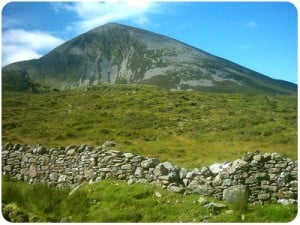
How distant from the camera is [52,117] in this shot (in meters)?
34.1

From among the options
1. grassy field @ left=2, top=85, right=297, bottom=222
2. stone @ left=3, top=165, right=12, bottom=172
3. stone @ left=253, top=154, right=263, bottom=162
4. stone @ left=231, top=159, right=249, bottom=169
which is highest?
stone @ left=253, top=154, right=263, bottom=162

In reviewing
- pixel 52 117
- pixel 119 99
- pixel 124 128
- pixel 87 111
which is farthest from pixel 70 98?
pixel 124 128

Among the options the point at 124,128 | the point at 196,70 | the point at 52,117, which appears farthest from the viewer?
the point at 196,70

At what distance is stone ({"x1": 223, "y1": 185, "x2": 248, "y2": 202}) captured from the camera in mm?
10500

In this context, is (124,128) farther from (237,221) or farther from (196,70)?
(196,70)

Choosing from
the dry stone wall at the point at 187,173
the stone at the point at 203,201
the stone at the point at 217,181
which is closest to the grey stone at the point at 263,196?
the dry stone wall at the point at 187,173

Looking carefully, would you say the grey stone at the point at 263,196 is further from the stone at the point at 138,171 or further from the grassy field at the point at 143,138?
the stone at the point at 138,171

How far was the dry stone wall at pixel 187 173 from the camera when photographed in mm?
10812

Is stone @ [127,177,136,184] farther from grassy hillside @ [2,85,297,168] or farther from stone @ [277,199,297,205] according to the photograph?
grassy hillside @ [2,85,297,168]

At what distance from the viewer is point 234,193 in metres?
10.6

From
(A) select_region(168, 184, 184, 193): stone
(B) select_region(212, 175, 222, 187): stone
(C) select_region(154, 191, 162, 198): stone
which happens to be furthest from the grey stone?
(C) select_region(154, 191, 162, 198): stone

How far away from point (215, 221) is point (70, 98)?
130 feet

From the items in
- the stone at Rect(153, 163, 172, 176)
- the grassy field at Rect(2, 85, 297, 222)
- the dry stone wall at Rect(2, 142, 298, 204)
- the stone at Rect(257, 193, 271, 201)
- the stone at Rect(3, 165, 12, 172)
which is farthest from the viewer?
the stone at Rect(3, 165, 12, 172)

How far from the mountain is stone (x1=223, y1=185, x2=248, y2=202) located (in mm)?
89895
